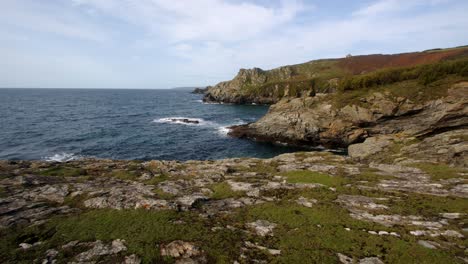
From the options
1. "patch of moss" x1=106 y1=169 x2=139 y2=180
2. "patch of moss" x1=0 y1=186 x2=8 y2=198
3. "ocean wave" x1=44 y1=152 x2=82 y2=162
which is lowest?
"ocean wave" x1=44 y1=152 x2=82 y2=162

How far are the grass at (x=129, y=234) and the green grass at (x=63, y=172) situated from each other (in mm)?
9082

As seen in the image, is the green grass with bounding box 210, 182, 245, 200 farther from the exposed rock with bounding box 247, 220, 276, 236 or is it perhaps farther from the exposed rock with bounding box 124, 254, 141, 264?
the exposed rock with bounding box 124, 254, 141, 264

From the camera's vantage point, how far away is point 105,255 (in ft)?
31.3

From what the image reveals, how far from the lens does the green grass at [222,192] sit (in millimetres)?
16056

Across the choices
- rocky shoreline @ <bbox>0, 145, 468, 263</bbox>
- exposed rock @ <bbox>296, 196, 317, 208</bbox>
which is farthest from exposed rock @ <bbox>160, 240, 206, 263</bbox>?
exposed rock @ <bbox>296, 196, 317, 208</bbox>

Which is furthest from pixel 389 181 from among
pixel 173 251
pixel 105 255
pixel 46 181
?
pixel 46 181

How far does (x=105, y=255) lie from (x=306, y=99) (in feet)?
189

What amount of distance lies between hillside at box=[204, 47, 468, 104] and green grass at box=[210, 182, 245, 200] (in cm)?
9357

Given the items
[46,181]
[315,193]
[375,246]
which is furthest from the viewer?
[46,181]

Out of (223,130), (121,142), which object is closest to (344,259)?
(121,142)

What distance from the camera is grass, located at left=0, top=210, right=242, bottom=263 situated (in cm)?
965

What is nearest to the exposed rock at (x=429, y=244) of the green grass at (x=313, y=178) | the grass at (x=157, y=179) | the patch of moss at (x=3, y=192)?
the green grass at (x=313, y=178)

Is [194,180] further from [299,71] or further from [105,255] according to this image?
[299,71]

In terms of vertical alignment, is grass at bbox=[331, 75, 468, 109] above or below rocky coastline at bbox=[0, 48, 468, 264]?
above
